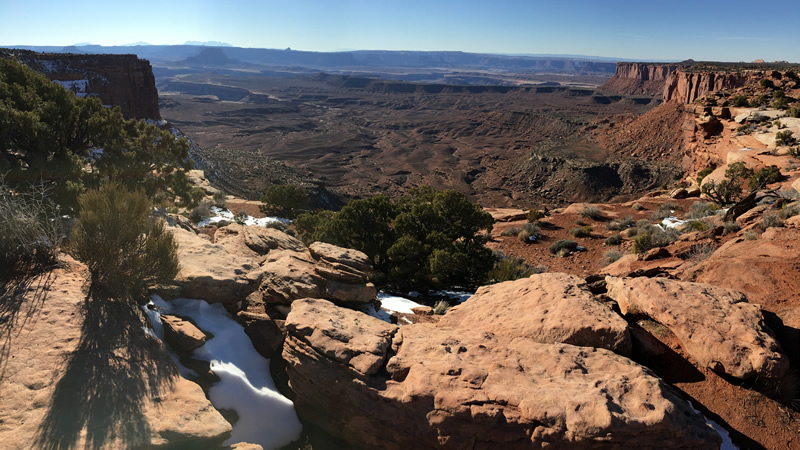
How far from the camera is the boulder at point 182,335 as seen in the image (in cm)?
705

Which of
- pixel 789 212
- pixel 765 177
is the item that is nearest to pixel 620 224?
pixel 765 177

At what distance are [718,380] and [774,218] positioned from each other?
26.9ft

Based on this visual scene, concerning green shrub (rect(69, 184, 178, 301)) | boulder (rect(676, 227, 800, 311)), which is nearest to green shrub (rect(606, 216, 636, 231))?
boulder (rect(676, 227, 800, 311))

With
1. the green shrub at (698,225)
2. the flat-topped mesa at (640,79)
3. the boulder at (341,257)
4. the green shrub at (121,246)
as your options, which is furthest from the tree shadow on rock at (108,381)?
the flat-topped mesa at (640,79)

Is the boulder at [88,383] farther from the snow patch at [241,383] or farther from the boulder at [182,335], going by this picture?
the snow patch at [241,383]

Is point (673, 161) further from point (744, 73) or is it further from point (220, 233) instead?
point (220, 233)

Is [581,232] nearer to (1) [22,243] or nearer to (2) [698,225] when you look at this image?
(2) [698,225]

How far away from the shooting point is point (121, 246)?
748cm

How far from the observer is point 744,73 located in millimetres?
67812

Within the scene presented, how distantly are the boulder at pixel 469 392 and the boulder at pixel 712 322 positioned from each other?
1.38 meters

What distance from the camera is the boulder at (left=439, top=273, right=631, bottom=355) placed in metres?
6.59

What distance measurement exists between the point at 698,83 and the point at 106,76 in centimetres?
8366

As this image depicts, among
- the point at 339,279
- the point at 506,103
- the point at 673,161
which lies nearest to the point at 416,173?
the point at 673,161

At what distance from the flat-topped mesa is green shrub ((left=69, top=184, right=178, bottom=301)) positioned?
17751cm
